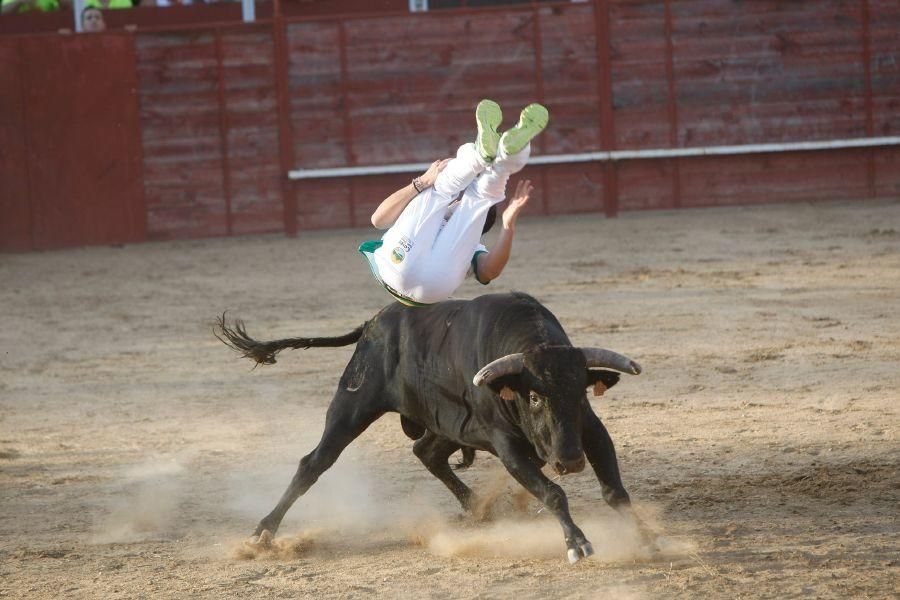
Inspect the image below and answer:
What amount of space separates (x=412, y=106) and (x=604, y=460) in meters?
8.75

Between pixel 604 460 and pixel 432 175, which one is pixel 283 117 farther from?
pixel 604 460

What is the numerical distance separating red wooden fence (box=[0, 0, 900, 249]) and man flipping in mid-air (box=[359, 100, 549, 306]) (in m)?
7.79

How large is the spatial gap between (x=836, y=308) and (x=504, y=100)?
16.6 ft

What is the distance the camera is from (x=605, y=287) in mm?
9367

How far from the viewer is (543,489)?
4.12 metres

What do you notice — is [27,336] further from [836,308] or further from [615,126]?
[615,126]

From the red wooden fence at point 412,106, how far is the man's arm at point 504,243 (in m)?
7.81

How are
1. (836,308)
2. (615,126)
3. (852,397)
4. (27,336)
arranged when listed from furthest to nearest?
(615,126)
(27,336)
(836,308)
(852,397)

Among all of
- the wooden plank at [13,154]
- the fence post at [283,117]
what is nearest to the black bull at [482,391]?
the fence post at [283,117]

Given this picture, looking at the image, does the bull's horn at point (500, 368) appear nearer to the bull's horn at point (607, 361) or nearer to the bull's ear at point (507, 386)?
the bull's ear at point (507, 386)

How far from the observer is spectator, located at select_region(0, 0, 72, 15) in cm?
1413

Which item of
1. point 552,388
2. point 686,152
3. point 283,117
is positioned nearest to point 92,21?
point 283,117

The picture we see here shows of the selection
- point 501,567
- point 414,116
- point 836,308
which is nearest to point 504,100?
point 414,116

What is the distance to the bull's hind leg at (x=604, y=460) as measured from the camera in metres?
4.19
